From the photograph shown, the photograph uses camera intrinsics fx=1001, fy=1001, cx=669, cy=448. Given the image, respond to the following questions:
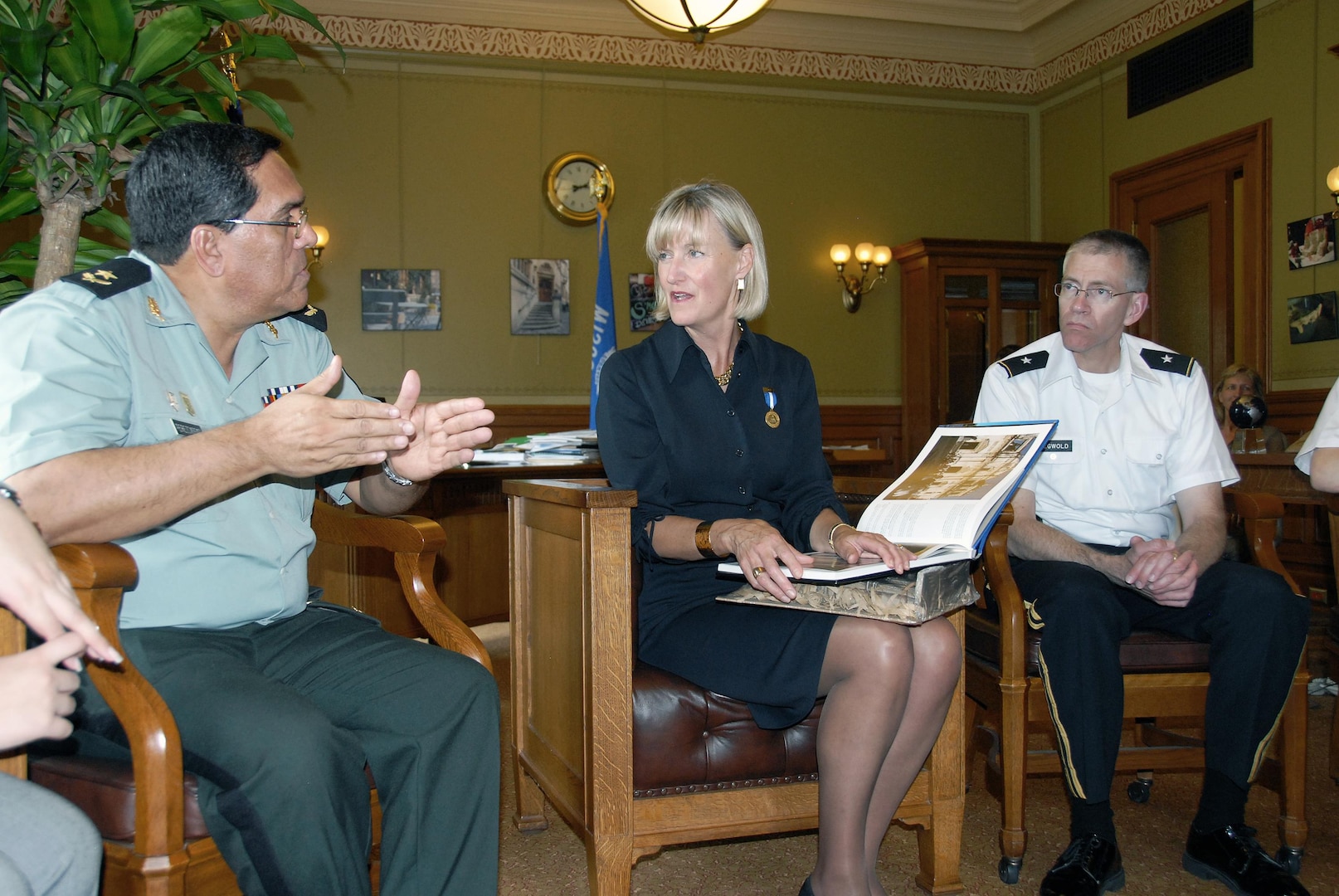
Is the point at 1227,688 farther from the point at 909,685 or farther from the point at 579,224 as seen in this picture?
the point at 579,224

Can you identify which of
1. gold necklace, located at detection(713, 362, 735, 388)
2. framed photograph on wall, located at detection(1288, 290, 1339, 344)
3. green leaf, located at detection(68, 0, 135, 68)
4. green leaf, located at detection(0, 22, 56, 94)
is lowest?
gold necklace, located at detection(713, 362, 735, 388)

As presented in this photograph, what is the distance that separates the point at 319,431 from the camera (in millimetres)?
1238

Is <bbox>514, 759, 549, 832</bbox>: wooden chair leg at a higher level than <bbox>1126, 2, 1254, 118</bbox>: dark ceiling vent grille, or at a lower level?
lower

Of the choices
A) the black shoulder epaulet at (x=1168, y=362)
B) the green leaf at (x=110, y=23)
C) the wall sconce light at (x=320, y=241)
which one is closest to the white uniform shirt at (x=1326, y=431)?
the black shoulder epaulet at (x=1168, y=362)

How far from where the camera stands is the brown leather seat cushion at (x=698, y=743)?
1.66 meters

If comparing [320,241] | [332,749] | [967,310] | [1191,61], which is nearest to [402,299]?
[320,241]

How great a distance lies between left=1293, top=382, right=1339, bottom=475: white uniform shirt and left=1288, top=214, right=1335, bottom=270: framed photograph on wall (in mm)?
3646

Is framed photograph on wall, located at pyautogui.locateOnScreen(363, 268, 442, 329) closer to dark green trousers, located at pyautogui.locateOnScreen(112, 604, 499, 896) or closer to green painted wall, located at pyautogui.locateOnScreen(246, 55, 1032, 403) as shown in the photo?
green painted wall, located at pyautogui.locateOnScreen(246, 55, 1032, 403)

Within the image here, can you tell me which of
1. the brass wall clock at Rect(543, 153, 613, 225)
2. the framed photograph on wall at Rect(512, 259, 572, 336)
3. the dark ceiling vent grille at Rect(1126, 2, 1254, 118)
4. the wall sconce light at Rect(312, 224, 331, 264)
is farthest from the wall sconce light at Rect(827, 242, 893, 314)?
the wall sconce light at Rect(312, 224, 331, 264)

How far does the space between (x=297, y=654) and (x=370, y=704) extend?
0.16 m

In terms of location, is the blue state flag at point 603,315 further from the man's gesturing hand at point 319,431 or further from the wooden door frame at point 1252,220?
the man's gesturing hand at point 319,431

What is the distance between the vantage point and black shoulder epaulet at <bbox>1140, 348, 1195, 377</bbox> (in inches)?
89.0

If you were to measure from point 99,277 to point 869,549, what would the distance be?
119cm

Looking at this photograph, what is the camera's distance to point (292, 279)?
154 cm
